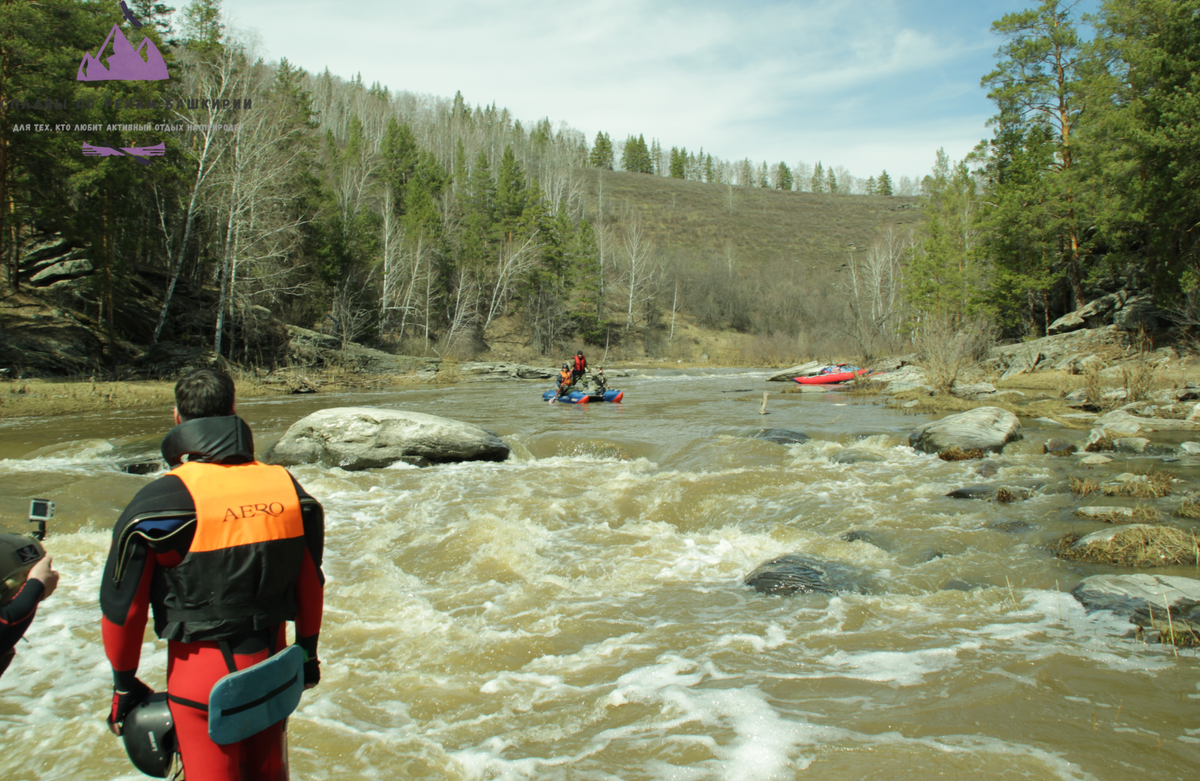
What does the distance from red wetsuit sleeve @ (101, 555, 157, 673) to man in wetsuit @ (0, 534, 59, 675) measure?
1.09 feet

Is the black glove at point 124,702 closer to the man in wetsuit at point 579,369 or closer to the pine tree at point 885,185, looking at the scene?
the man in wetsuit at point 579,369

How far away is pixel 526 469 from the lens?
11531mm

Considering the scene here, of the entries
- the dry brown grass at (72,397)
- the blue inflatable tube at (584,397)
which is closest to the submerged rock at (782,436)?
the blue inflatable tube at (584,397)

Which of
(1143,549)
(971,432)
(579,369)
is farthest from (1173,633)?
(579,369)

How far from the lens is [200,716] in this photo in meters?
2.30

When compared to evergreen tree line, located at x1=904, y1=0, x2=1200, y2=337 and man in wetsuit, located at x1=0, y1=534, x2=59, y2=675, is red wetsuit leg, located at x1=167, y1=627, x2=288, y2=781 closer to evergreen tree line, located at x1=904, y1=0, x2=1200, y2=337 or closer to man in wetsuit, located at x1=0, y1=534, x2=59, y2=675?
man in wetsuit, located at x1=0, y1=534, x2=59, y2=675

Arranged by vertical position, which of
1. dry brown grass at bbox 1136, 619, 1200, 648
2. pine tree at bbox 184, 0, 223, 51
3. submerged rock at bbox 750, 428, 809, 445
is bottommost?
dry brown grass at bbox 1136, 619, 1200, 648

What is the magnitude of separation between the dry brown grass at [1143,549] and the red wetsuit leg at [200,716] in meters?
7.22

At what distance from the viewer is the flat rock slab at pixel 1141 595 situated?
498 centimetres

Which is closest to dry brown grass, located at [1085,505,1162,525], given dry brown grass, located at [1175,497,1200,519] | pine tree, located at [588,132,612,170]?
dry brown grass, located at [1175,497,1200,519]

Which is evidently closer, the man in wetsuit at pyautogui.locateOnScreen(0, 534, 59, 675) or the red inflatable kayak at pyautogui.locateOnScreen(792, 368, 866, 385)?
the man in wetsuit at pyautogui.locateOnScreen(0, 534, 59, 675)

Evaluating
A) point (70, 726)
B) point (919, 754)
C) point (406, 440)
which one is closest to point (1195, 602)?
point (919, 754)

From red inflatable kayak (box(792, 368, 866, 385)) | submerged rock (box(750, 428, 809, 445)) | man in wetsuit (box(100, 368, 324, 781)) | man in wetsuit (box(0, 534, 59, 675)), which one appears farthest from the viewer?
red inflatable kayak (box(792, 368, 866, 385))

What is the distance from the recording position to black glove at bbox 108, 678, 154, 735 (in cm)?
229
